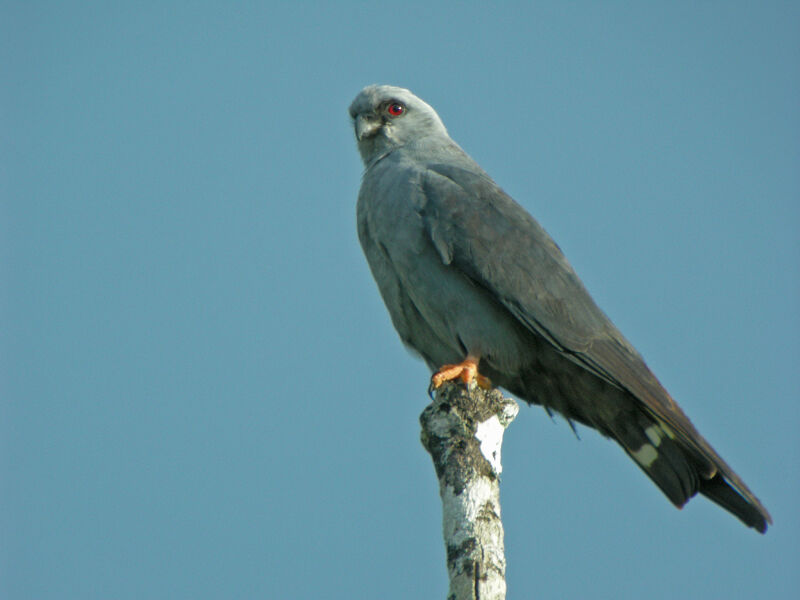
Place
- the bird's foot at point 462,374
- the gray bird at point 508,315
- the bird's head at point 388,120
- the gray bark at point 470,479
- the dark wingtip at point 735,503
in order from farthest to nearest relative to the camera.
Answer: the bird's head at point 388,120 → the gray bird at point 508,315 → the bird's foot at point 462,374 → the dark wingtip at point 735,503 → the gray bark at point 470,479

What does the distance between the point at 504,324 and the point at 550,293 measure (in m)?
Answer: 0.34

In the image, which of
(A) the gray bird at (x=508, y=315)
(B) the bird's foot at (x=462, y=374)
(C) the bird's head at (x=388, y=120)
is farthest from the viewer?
(C) the bird's head at (x=388, y=120)

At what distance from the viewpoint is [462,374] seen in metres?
5.37

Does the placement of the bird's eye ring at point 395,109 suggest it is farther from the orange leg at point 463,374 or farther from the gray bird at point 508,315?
the orange leg at point 463,374

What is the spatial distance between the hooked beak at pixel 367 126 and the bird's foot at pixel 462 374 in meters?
2.02

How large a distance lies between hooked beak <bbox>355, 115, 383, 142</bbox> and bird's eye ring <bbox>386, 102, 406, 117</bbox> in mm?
107

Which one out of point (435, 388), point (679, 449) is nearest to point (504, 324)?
point (435, 388)

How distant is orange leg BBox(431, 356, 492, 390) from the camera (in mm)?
5172

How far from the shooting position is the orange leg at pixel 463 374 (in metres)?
5.17

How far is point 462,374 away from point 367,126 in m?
2.28

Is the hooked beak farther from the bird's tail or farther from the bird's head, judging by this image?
the bird's tail

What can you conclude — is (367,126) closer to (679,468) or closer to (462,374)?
(462,374)

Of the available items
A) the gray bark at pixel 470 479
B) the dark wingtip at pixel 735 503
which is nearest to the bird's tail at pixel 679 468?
the dark wingtip at pixel 735 503

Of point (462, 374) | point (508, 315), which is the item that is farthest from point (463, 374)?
point (508, 315)
